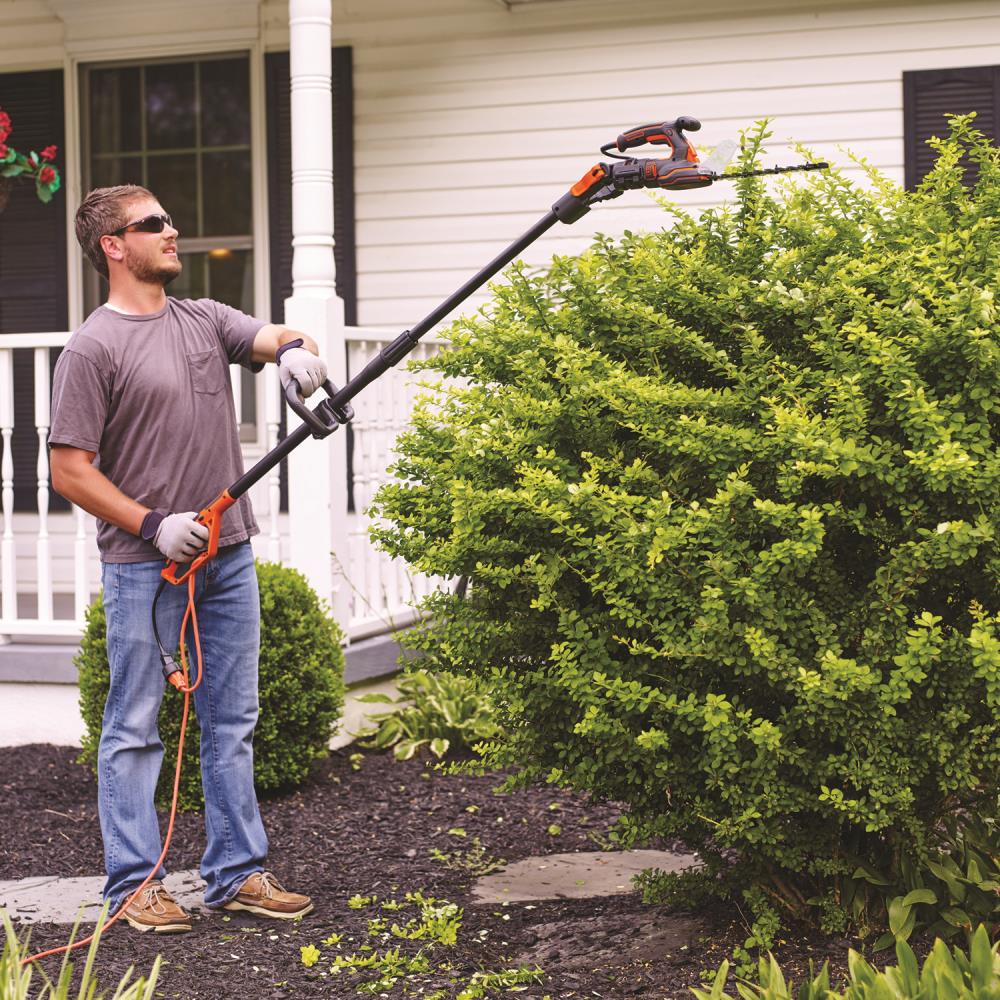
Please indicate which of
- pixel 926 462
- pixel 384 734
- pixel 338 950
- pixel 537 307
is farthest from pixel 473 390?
pixel 384 734

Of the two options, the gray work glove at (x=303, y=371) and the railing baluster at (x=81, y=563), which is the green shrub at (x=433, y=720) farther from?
the gray work glove at (x=303, y=371)

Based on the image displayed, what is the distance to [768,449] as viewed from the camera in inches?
129

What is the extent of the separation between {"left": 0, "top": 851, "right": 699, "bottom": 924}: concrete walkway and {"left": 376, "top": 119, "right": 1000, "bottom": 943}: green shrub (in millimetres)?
723

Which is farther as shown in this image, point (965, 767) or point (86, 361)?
point (86, 361)

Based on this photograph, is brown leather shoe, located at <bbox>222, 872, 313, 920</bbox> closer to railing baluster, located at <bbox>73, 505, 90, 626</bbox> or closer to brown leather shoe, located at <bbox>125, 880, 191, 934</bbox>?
brown leather shoe, located at <bbox>125, 880, 191, 934</bbox>

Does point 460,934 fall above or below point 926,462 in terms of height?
below

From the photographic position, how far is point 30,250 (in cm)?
895

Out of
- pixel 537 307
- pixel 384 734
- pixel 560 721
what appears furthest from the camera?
pixel 384 734

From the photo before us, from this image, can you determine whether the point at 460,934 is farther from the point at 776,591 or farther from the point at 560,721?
the point at 776,591

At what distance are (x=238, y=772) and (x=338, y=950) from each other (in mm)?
614

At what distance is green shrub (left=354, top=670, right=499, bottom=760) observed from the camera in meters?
5.94

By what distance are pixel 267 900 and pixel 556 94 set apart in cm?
542

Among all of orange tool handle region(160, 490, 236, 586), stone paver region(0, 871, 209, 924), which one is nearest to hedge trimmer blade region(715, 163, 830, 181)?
orange tool handle region(160, 490, 236, 586)

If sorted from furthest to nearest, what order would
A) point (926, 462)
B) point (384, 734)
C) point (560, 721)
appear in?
1. point (384, 734)
2. point (560, 721)
3. point (926, 462)
